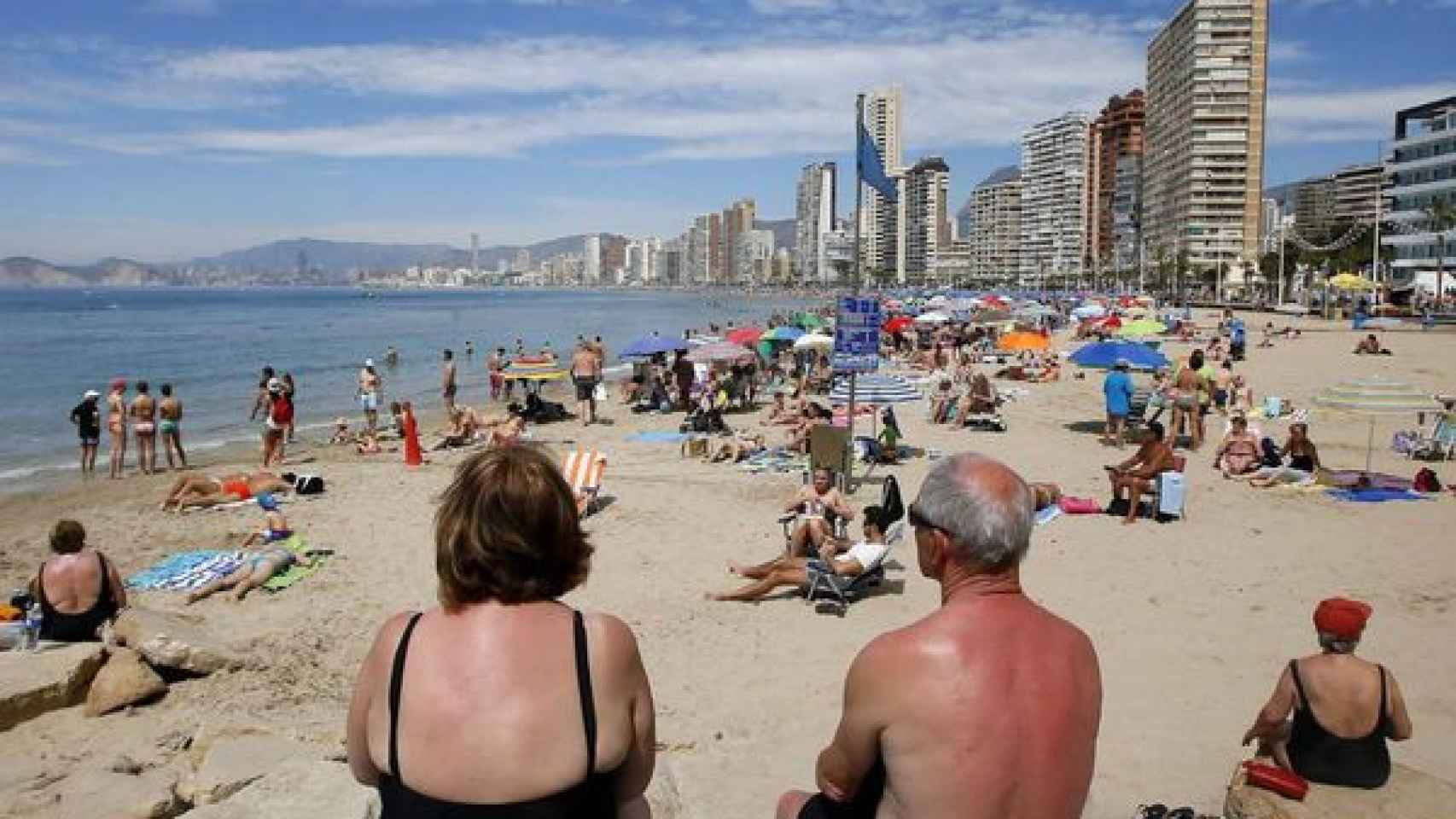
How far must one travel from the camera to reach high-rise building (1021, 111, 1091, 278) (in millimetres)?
166375

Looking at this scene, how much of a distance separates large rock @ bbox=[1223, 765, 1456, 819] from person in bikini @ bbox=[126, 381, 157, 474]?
15972 millimetres

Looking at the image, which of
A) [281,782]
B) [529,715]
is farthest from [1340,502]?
[529,715]

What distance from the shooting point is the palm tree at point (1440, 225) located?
53.8 meters

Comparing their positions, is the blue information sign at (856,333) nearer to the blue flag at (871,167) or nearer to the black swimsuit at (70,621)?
the blue flag at (871,167)

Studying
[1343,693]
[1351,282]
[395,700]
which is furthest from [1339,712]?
[1351,282]

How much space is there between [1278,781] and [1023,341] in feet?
61.3

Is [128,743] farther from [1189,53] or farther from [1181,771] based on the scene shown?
[1189,53]

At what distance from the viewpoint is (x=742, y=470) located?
14289 millimetres

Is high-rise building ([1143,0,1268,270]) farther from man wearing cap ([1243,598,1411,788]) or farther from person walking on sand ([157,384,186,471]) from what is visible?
man wearing cap ([1243,598,1411,788])

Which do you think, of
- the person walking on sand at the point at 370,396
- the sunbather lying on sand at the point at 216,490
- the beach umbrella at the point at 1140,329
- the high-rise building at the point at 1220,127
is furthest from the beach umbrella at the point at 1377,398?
the high-rise building at the point at 1220,127

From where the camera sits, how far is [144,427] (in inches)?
634

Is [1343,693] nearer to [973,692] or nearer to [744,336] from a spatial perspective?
[973,692]

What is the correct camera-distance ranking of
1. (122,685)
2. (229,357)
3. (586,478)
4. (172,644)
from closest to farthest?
A: (122,685), (172,644), (586,478), (229,357)

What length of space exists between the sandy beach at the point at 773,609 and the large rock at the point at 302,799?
1.14m
